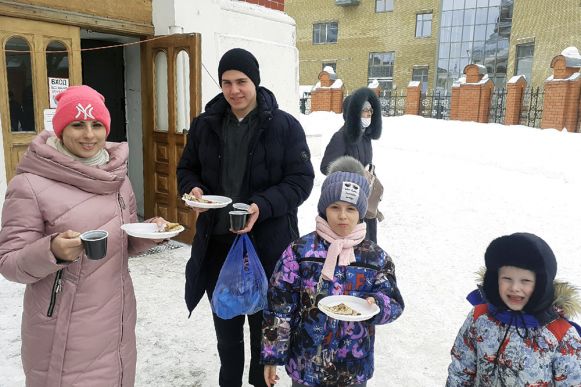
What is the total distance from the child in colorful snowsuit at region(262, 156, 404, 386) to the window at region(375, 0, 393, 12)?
35.5 meters

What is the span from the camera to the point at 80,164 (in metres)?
1.98

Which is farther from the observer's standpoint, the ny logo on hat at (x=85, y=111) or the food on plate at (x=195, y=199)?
the food on plate at (x=195, y=199)

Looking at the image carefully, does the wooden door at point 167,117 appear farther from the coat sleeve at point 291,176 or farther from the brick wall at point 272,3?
the coat sleeve at point 291,176

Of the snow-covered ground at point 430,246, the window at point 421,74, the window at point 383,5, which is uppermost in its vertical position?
the window at point 383,5

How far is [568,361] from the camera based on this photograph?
1.81 metres

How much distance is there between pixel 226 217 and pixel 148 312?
6.82 ft

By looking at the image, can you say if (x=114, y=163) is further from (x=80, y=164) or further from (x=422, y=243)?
(x=422, y=243)

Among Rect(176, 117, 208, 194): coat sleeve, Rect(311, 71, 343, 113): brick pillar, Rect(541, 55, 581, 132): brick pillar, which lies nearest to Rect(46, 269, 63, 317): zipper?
Rect(176, 117, 208, 194): coat sleeve

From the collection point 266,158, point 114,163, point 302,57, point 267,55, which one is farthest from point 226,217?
point 302,57

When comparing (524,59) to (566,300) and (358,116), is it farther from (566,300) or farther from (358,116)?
(566,300)

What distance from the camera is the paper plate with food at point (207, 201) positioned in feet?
7.80

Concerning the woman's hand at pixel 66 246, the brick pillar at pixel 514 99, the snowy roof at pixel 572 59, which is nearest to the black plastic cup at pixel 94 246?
the woman's hand at pixel 66 246

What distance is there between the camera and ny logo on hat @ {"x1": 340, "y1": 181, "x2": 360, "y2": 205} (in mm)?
2211

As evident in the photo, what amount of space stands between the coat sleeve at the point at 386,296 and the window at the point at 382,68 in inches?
1361
